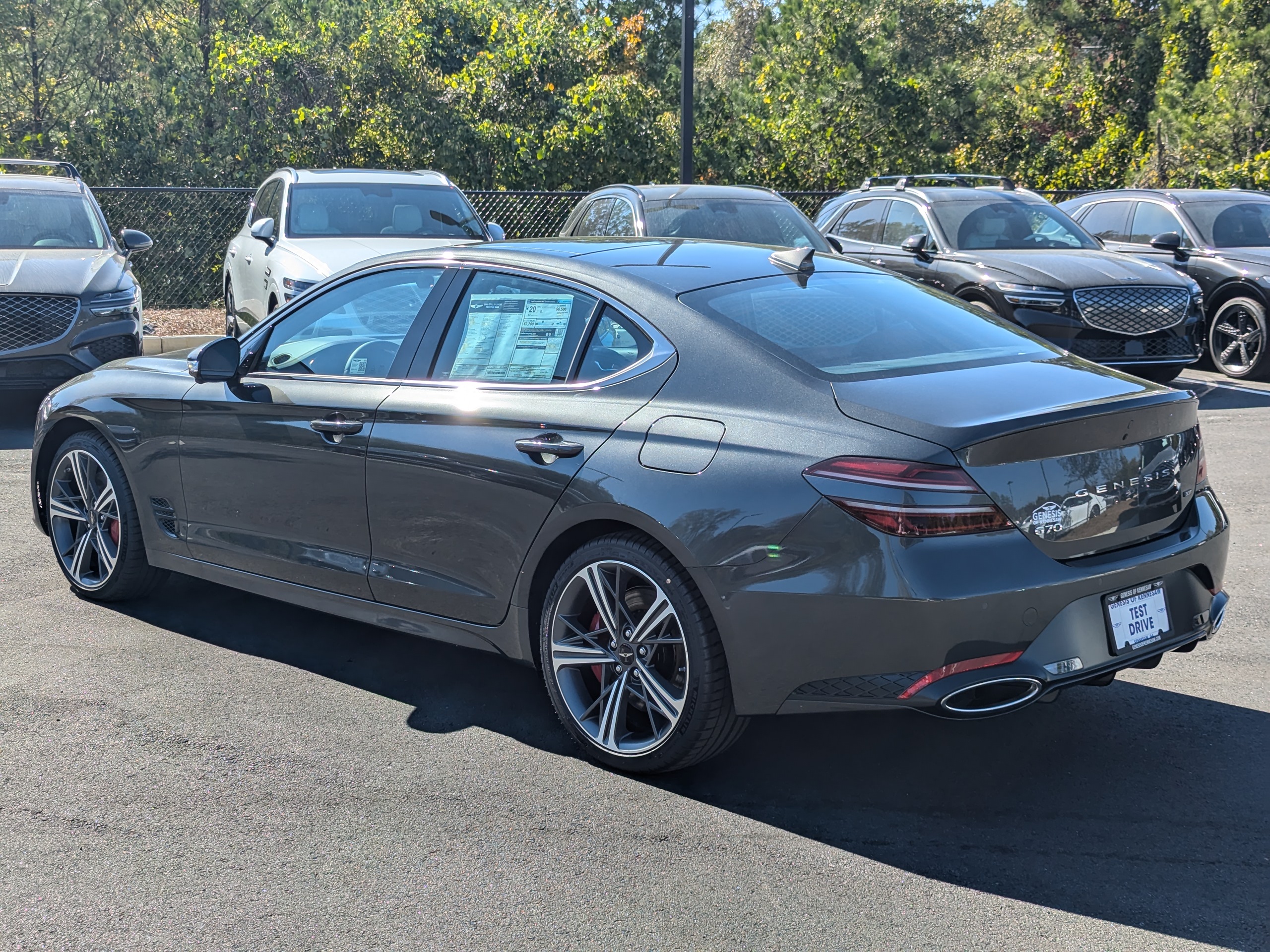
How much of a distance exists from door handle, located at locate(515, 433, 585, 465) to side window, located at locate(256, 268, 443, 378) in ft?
2.72

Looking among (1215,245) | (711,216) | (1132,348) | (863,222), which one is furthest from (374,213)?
(1215,245)

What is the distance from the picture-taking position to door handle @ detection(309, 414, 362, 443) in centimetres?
472

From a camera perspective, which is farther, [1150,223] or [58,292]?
[1150,223]

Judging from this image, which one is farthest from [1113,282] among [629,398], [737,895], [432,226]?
[737,895]

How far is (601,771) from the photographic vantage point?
4.15 metres

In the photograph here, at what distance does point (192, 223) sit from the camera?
17.5 m

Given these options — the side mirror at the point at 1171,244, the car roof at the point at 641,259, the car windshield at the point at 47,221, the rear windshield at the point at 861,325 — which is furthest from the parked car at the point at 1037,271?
the car windshield at the point at 47,221

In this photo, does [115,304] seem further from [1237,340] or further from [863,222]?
[1237,340]

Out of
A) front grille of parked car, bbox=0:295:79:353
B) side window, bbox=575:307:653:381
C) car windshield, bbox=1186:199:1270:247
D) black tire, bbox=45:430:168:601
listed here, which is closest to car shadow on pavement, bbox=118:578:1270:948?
black tire, bbox=45:430:168:601

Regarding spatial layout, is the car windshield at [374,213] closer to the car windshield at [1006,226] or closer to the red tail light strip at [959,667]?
the car windshield at [1006,226]

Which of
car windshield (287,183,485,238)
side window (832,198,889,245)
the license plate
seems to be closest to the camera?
the license plate

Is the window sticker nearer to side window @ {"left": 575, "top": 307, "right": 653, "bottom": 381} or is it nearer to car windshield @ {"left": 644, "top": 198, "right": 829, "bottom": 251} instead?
side window @ {"left": 575, "top": 307, "right": 653, "bottom": 381}

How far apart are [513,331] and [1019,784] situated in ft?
7.11

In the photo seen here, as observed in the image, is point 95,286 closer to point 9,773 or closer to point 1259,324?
point 9,773
